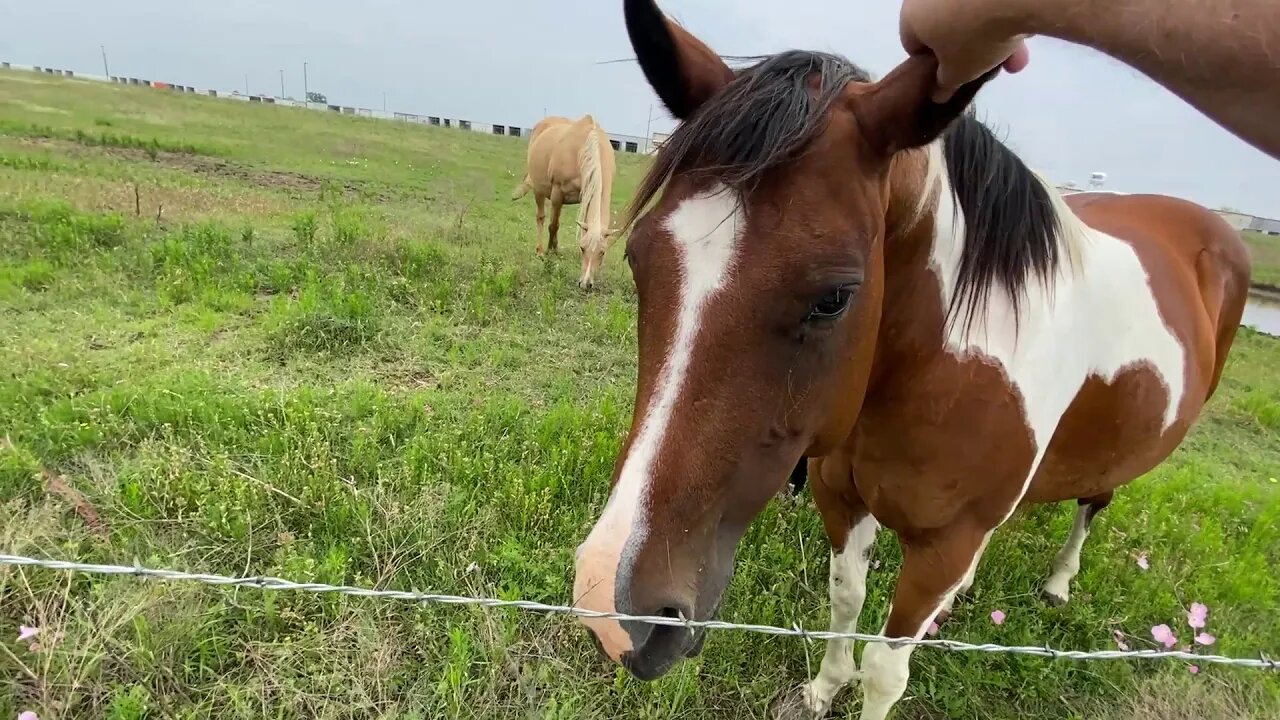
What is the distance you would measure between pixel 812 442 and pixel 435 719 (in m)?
1.57

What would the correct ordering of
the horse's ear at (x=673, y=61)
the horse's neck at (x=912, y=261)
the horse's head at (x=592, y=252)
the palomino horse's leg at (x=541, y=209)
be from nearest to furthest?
1. the horse's ear at (x=673, y=61)
2. the horse's neck at (x=912, y=261)
3. the horse's head at (x=592, y=252)
4. the palomino horse's leg at (x=541, y=209)

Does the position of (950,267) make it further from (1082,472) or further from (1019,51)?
(1082,472)

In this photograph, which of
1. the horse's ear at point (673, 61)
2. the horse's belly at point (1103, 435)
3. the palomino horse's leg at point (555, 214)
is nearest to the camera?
the horse's ear at point (673, 61)

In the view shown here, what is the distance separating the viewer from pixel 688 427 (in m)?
1.27

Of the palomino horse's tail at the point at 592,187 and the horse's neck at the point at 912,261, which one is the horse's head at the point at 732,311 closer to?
the horse's neck at the point at 912,261

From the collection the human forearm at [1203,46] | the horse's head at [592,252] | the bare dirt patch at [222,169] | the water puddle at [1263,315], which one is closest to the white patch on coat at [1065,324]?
the human forearm at [1203,46]

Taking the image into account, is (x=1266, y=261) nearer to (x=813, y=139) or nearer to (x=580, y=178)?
(x=580, y=178)

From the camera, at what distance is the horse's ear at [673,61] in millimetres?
1414

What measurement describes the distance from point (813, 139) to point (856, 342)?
456mm

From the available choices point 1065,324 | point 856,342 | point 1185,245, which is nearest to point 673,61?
point 856,342

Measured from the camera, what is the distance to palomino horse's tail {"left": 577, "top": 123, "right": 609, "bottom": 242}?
8.15m

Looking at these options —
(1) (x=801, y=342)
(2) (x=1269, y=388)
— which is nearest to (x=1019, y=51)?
(1) (x=801, y=342)

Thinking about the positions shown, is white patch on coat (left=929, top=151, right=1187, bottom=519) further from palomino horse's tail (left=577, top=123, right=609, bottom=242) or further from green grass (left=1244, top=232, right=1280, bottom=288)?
green grass (left=1244, top=232, right=1280, bottom=288)

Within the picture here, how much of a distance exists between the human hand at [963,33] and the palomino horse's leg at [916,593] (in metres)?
1.36
